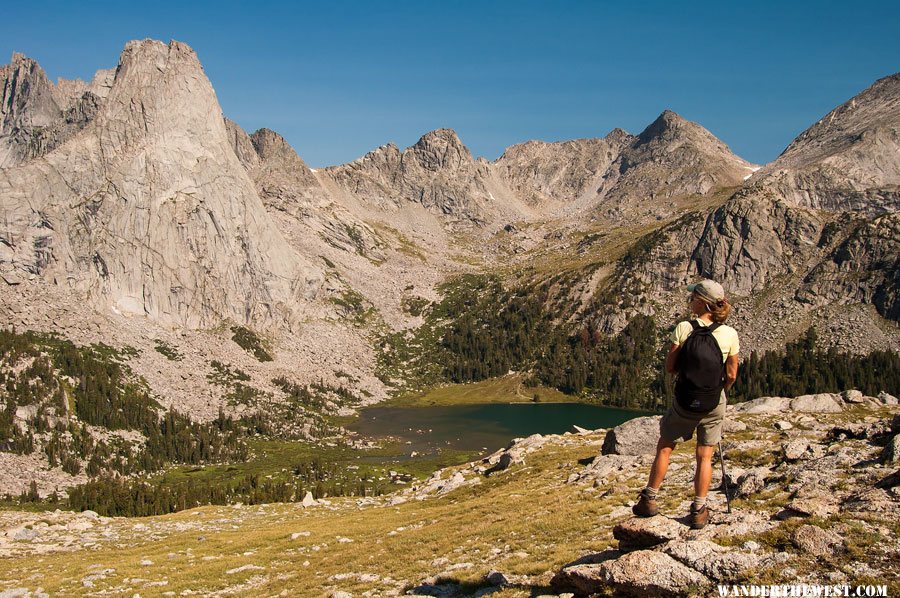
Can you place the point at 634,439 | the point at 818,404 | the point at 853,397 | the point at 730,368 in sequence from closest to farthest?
1. the point at 730,368
2. the point at 634,439
3. the point at 818,404
4. the point at 853,397

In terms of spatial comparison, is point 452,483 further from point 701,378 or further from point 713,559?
point 713,559

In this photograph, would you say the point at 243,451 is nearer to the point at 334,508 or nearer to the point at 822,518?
the point at 334,508

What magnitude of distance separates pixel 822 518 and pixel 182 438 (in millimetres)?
187557

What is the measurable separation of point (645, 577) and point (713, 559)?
4.81 feet

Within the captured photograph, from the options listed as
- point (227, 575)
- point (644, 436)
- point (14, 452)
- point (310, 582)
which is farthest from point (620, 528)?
point (14, 452)

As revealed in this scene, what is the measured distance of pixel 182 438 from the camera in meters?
173

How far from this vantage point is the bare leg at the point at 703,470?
46.1 feet

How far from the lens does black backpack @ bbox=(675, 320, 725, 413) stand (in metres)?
13.6

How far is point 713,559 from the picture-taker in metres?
11.9

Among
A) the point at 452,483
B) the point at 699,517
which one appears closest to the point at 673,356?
the point at 699,517

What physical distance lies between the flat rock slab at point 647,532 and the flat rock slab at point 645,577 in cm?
124

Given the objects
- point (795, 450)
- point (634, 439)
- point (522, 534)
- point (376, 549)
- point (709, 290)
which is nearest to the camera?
point (709, 290)

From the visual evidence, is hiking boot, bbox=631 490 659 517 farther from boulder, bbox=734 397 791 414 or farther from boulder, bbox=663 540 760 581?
boulder, bbox=734 397 791 414

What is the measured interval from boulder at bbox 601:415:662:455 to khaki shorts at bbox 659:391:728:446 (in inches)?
1349
